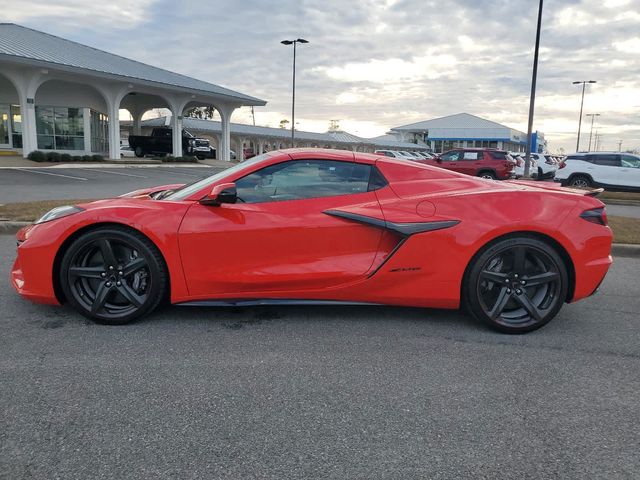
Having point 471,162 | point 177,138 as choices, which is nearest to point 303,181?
point 471,162

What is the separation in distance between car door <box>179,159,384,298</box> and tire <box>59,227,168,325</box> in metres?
0.25

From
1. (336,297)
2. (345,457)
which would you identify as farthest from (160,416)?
(336,297)

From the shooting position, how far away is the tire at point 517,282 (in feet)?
12.9

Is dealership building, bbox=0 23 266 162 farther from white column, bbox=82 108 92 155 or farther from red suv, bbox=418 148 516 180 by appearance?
red suv, bbox=418 148 516 180

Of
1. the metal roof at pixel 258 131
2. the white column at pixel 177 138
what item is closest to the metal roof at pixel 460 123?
the metal roof at pixel 258 131

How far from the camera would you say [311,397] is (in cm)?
289

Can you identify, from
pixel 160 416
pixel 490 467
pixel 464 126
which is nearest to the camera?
pixel 490 467

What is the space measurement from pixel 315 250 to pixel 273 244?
12.4 inches

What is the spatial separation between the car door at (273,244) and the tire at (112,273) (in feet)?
0.83

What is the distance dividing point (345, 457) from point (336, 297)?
1.70m

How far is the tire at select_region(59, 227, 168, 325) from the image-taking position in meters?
3.86

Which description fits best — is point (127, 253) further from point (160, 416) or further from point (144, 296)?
point (160, 416)

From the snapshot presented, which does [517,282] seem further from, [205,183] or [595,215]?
[205,183]

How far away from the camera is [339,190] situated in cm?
404
